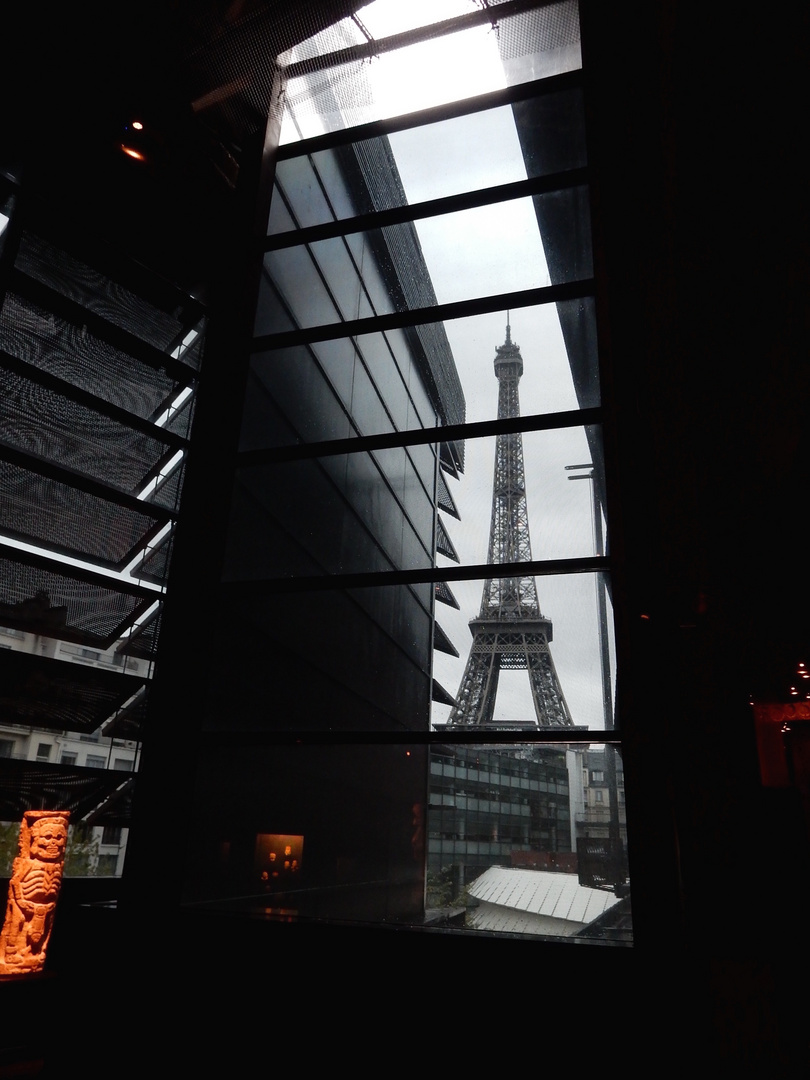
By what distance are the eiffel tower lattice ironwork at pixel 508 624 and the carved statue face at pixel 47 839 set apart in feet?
8.04

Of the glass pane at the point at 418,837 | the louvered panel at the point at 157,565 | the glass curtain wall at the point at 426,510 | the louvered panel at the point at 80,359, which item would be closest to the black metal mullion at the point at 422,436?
the glass curtain wall at the point at 426,510

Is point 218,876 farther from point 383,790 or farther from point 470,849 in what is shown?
point 470,849

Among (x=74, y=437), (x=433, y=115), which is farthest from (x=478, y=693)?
(x=433, y=115)

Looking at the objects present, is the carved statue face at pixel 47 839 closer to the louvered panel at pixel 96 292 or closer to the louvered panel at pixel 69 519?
the louvered panel at pixel 69 519

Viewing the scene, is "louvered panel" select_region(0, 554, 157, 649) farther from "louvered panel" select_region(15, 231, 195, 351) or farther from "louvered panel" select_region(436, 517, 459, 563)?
"louvered panel" select_region(436, 517, 459, 563)

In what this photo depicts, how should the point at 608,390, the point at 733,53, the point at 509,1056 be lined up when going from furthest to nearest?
the point at 608,390, the point at 509,1056, the point at 733,53

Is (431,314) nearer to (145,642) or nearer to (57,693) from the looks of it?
(145,642)

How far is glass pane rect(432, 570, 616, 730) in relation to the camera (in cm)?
399

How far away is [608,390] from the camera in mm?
4500

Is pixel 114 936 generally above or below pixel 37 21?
below

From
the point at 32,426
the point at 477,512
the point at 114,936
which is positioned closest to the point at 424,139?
the point at 477,512

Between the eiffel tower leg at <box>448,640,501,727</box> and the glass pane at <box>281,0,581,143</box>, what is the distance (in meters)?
4.96

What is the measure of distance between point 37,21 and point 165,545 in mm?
3811

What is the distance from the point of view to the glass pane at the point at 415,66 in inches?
225
